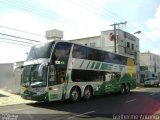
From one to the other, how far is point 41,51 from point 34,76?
1729 mm

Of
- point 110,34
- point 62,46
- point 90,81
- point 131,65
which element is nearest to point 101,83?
point 90,81

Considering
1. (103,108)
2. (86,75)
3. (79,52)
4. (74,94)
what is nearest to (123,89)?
(86,75)

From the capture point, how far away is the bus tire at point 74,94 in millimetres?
18812

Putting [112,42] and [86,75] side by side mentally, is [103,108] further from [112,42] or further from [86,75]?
[112,42]

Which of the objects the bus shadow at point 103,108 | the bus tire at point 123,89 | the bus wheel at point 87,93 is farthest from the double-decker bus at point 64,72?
the bus tire at point 123,89

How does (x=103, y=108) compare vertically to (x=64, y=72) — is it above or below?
below

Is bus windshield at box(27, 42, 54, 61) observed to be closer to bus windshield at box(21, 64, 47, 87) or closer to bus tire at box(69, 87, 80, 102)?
bus windshield at box(21, 64, 47, 87)

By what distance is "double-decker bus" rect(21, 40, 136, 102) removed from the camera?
55.5 feet

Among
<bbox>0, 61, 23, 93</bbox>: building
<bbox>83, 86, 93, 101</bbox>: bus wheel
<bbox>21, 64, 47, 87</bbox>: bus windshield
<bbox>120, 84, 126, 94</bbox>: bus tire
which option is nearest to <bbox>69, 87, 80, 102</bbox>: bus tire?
<bbox>83, 86, 93, 101</bbox>: bus wheel

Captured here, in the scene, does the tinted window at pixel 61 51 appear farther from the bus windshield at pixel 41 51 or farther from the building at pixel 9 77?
the building at pixel 9 77

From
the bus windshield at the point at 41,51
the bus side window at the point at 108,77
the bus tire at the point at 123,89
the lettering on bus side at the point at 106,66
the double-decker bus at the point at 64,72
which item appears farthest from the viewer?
the bus tire at the point at 123,89

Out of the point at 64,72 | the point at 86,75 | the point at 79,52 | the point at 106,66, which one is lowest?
the point at 86,75

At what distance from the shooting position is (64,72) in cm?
1809

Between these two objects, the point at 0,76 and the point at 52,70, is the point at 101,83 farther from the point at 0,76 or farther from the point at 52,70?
the point at 0,76
